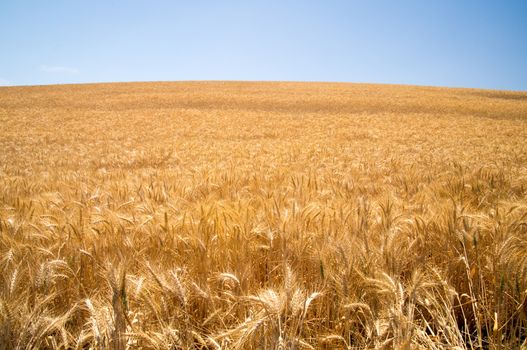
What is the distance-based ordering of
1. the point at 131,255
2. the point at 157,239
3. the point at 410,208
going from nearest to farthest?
the point at 131,255 → the point at 157,239 → the point at 410,208

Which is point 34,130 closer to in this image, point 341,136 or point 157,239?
point 341,136

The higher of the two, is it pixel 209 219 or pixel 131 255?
pixel 209 219

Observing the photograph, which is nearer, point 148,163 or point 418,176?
point 418,176

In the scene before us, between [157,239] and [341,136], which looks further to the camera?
[341,136]

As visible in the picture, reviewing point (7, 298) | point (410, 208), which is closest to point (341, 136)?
point (410, 208)

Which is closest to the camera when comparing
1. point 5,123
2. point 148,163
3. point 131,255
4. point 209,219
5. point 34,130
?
point 131,255

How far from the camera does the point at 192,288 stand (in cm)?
130

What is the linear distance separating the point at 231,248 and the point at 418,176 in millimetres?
4104

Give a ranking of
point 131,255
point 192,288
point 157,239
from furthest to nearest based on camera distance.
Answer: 1. point 157,239
2. point 131,255
3. point 192,288

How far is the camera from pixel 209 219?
186cm

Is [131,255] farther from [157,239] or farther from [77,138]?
[77,138]

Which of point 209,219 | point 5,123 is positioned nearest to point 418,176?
point 209,219

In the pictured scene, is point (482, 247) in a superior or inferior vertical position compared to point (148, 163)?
superior

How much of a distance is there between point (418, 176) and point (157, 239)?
14.3 feet
